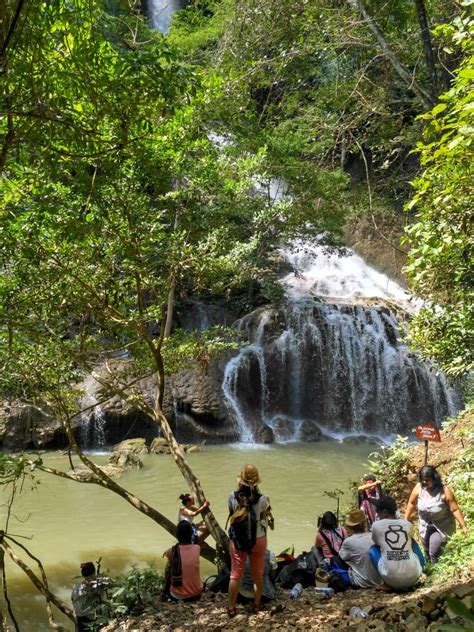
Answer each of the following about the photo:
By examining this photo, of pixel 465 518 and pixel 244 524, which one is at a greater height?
pixel 244 524

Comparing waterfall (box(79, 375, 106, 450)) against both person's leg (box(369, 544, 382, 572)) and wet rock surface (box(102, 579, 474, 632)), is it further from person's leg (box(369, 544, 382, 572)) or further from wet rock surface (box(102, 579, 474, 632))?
person's leg (box(369, 544, 382, 572))

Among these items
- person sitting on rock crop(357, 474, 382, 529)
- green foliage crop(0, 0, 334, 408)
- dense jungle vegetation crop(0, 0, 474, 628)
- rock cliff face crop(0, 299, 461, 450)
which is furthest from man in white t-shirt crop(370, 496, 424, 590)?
rock cliff face crop(0, 299, 461, 450)

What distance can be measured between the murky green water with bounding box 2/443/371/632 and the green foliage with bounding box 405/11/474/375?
13.0 ft

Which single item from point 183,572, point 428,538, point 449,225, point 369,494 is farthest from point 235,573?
point 449,225

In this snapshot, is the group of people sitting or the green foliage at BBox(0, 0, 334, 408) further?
the group of people sitting

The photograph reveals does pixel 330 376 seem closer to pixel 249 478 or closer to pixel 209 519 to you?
pixel 209 519

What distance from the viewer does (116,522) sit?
977cm

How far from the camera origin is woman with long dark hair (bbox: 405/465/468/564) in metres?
4.96

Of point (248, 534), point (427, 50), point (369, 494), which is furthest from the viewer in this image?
point (427, 50)

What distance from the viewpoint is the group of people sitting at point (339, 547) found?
176 inches

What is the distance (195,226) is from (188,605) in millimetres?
4173

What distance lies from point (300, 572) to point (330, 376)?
552 inches

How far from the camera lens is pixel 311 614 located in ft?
13.9

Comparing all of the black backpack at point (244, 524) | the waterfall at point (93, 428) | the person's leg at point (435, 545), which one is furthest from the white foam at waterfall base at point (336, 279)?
the black backpack at point (244, 524)
